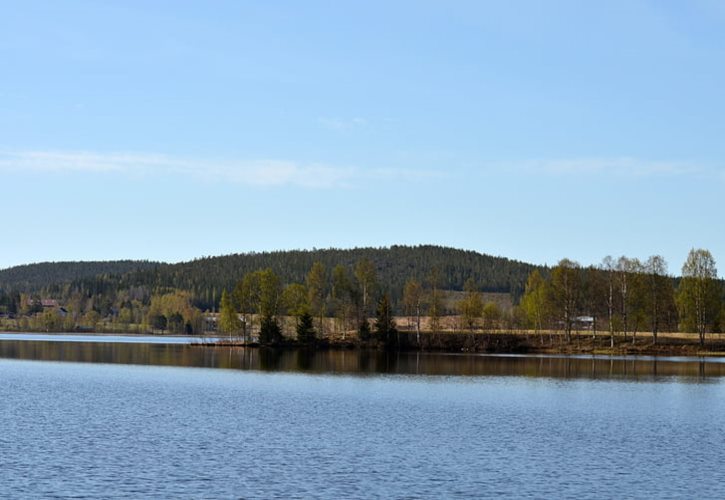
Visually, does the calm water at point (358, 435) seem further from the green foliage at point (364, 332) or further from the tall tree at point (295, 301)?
the tall tree at point (295, 301)

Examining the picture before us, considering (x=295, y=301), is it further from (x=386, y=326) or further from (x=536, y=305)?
(x=536, y=305)

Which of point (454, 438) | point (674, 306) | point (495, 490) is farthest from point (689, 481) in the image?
point (674, 306)

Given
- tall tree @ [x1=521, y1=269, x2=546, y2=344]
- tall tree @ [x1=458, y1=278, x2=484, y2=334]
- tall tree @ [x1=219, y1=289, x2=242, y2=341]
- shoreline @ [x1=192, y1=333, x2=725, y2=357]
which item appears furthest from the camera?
tall tree @ [x1=219, y1=289, x2=242, y2=341]

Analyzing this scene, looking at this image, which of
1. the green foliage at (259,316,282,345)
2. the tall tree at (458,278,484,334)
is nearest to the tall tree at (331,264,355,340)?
the green foliage at (259,316,282,345)

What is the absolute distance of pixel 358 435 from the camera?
47219 millimetres

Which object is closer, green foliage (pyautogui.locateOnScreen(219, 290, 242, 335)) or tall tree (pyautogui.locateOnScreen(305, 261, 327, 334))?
green foliage (pyautogui.locateOnScreen(219, 290, 242, 335))

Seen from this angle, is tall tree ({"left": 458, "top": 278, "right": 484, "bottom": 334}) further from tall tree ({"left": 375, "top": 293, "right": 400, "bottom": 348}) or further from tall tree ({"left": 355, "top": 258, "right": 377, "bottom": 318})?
tall tree ({"left": 355, "top": 258, "right": 377, "bottom": 318})

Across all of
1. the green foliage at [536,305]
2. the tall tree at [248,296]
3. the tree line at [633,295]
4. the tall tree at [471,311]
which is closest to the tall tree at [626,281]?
the tree line at [633,295]

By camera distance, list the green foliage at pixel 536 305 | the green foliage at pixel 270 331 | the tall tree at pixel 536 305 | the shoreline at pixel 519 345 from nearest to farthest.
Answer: the shoreline at pixel 519 345 → the green foliage at pixel 270 331 → the green foliage at pixel 536 305 → the tall tree at pixel 536 305

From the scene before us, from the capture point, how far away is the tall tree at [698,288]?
139 m

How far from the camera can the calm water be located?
35.0m

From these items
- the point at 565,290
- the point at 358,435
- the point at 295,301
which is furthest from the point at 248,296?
the point at 358,435

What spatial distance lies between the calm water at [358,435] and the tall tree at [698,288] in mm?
54032

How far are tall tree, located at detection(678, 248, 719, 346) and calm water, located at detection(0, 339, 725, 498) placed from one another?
177 ft
